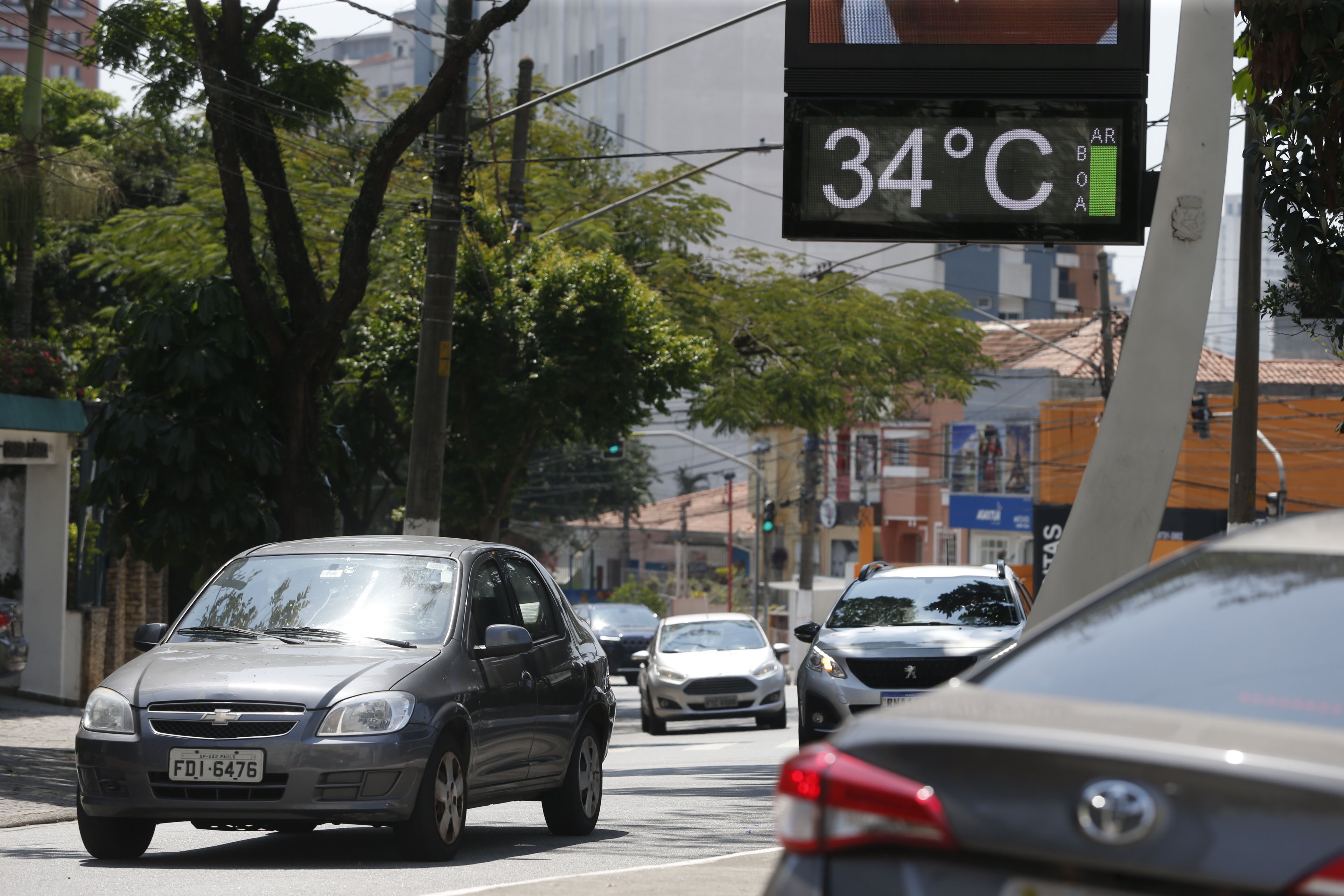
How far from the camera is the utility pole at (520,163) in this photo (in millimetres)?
24469

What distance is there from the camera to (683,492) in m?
86.8

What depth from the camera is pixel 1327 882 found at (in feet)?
8.38

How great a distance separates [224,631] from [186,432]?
7643 mm

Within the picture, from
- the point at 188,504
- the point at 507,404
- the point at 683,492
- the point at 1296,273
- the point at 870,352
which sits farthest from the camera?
the point at 683,492

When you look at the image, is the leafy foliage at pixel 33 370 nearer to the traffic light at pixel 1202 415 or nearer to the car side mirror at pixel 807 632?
the car side mirror at pixel 807 632

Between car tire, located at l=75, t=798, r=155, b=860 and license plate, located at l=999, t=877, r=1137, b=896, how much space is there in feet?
19.7

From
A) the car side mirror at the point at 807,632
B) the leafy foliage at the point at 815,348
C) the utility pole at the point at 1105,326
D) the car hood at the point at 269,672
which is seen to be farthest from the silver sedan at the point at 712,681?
the utility pole at the point at 1105,326

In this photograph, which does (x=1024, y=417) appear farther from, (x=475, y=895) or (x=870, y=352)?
(x=475, y=895)

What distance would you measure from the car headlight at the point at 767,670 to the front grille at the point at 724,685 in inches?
6.1

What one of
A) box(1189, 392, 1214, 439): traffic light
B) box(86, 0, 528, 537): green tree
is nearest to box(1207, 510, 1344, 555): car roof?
box(86, 0, 528, 537): green tree

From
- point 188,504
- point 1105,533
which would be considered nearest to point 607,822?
point 1105,533

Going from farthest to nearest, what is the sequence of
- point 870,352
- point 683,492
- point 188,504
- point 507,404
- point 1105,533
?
point 683,492
point 870,352
point 507,404
point 188,504
point 1105,533

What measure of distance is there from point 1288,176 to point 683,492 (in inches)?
3025

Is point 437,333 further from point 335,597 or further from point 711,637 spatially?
point 335,597
